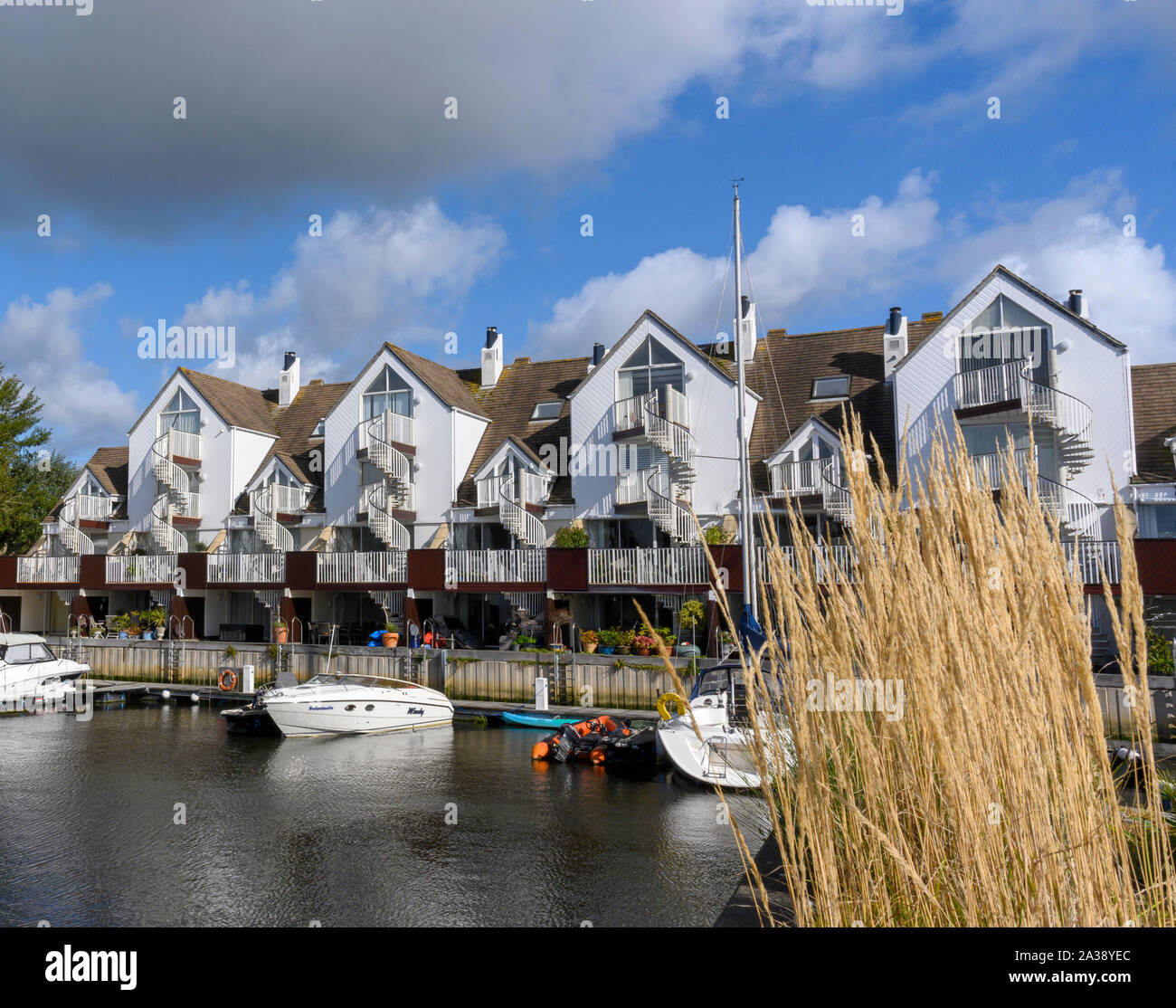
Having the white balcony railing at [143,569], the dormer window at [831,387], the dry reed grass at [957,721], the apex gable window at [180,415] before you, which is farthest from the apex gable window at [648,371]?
the dry reed grass at [957,721]

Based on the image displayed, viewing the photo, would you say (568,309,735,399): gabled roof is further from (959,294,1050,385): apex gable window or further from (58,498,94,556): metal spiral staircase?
(58,498,94,556): metal spiral staircase

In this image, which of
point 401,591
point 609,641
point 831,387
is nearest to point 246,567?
point 401,591

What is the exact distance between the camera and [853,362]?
27797 millimetres

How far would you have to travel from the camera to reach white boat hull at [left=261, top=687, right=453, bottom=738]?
2095 cm

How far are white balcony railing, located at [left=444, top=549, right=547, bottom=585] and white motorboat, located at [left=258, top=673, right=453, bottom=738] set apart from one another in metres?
4.50

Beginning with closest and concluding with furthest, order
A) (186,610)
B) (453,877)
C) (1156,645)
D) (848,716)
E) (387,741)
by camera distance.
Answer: (848,716), (453,877), (1156,645), (387,741), (186,610)

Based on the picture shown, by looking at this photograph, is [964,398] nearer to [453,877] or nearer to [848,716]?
[453,877]

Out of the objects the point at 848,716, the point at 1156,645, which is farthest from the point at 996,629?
the point at 1156,645

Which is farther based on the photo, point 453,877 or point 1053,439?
point 1053,439

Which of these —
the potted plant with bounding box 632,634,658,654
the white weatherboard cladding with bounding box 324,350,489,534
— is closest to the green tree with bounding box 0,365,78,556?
the white weatherboard cladding with bounding box 324,350,489,534

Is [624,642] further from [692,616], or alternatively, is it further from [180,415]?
[180,415]

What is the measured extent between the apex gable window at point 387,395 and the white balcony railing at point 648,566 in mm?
10044

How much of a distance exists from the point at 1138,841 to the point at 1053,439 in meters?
21.1
